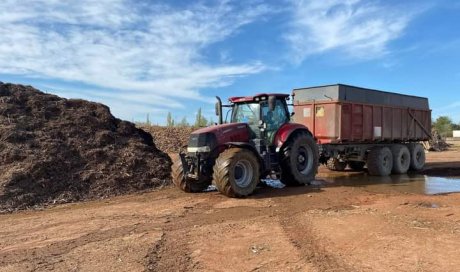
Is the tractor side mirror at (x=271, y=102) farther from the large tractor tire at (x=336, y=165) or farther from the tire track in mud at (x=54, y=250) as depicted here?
the large tractor tire at (x=336, y=165)

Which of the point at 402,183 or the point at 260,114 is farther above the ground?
the point at 260,114

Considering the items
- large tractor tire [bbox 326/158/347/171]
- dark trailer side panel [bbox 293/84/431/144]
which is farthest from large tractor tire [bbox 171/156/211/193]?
large tractor tire [bbox 326/158/347/171]

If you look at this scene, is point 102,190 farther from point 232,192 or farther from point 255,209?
point 255,209

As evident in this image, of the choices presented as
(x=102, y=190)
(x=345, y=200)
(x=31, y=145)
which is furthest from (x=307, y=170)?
(x=31, y=145)

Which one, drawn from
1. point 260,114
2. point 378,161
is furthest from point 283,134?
point 378,161

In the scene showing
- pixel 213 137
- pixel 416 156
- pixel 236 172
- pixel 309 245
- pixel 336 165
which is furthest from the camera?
pixel 416 156

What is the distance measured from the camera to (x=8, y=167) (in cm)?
1170

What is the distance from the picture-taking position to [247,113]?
12.4 metres

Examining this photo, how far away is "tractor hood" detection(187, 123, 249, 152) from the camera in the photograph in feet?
36.3

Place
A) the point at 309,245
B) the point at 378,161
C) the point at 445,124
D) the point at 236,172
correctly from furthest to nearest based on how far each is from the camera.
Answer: the point at 445,124 → the point at 378,161 → the point at 236,172 → the point at 309,245

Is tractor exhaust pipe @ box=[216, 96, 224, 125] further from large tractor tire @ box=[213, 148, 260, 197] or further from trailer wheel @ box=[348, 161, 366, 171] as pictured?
trailer wheel @ box=[348, 161, 366, 171]

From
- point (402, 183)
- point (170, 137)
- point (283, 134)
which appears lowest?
point (402, 183)

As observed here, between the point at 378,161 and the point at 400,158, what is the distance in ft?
5.48

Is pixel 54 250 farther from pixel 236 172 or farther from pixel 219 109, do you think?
pixel 219 109
